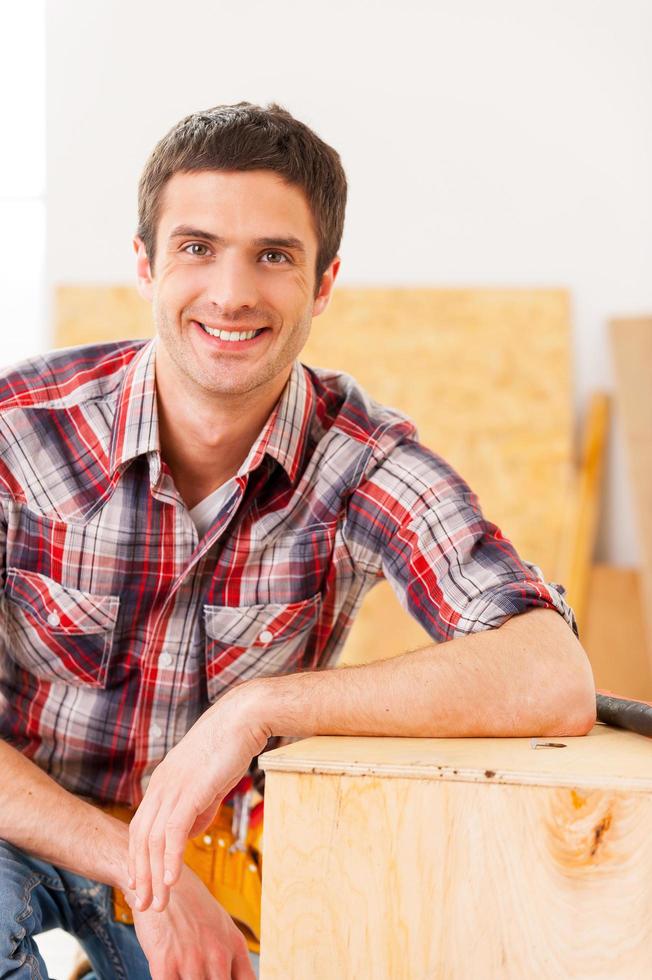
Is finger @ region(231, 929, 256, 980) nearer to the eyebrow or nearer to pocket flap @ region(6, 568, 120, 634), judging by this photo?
pocket flap @ region(6, 568, 120, 634)

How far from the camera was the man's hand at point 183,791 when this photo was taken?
49.4 inches

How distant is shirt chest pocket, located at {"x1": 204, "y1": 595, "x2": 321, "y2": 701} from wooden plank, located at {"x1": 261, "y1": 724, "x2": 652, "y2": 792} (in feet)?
1.16

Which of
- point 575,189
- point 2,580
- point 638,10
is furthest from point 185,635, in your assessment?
point 638,10

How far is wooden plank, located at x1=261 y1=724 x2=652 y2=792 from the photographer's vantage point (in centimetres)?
108

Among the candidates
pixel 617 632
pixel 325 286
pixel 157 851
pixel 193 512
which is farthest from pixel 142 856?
pixel 617 632

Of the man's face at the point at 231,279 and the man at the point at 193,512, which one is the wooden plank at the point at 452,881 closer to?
the man at the point at 193,512

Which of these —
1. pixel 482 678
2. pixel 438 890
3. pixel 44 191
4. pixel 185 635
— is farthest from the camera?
pixel 44 191

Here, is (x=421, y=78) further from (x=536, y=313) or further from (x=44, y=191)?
(x=44, y=191)

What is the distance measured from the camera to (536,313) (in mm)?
4121

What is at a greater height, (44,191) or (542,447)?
(44,191)

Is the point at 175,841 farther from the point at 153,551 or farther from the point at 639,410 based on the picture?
the point at 639,410

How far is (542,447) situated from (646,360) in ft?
1.60

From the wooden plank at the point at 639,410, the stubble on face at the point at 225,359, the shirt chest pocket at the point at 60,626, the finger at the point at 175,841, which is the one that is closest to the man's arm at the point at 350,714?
the finger at the point at 175,841

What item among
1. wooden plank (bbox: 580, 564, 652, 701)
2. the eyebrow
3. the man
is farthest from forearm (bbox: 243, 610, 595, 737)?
wooden plank (bbox: 580, 564, 652, 701)
